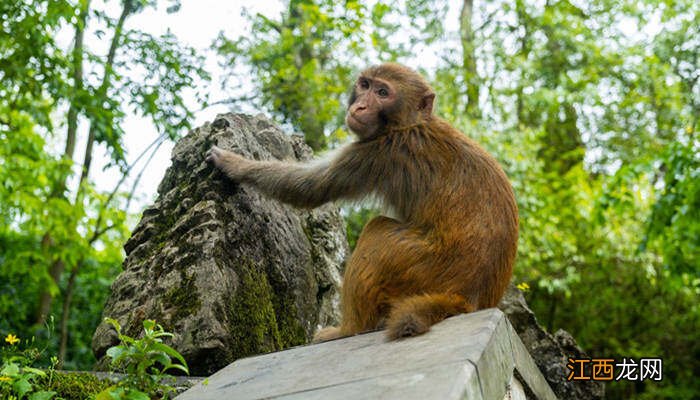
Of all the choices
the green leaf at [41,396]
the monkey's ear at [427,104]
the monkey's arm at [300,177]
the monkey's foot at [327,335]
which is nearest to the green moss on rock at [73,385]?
the green leaf at [41,396]

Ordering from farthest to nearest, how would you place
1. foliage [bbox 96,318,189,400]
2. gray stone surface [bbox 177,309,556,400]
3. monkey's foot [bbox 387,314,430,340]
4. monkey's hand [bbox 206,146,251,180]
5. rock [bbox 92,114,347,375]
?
monkey's hand [bbox 206,146,251,180], rock [bbox 92,114,347,375], monkey's foot [bbox 387,314,430,340], foliage [bbox 96,318,189,400], gray stone surface [bbox 177,309,556,400]

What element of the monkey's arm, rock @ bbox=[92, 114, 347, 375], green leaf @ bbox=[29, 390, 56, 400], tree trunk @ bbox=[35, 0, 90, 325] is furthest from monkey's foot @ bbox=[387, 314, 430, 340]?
tree trunk @ bbox=[35, 0, 90, 325]

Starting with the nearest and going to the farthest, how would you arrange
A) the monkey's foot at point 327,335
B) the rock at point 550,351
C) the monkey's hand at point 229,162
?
the monkey's foot at point 327,335 < the monkey's hand at point 229,162 < the rock at point 550,351

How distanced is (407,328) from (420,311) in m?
0.23

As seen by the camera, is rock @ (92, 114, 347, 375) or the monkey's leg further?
rock @ (92, 114, 347, 375)

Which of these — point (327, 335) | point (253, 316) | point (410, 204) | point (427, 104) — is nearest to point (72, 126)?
point (253, 316)

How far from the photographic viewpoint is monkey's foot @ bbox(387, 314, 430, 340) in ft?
14.0

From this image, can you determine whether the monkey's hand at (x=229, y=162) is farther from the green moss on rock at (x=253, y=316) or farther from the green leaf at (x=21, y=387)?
the green leaf at (x=21, y=387)

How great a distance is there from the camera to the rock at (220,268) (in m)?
5.59

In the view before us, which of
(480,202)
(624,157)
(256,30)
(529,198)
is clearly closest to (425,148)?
(480,202)

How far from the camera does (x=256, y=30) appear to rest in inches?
664

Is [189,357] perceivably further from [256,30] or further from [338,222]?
[256,30]

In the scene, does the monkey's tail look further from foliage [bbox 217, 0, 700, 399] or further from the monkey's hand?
foliage [bbox 217, 0, 700, 399]

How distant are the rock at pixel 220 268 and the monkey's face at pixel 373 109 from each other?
3.98 ft
